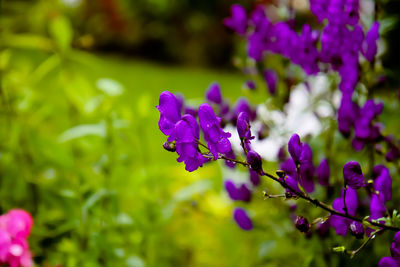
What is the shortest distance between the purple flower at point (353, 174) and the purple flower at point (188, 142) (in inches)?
8.2

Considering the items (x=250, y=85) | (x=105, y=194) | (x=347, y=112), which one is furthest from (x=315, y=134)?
(x=105, y=194)

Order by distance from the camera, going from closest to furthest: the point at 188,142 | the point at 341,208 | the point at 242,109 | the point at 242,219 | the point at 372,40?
the point at 188,142 → the point at 341,208 → the point at 372,40 → the point at 242,219 → the point at 242,109

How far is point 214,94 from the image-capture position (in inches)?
48.7

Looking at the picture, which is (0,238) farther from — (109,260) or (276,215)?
(276,215)

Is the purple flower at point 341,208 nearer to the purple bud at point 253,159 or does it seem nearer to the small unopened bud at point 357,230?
the small unopened bud at point 357,230

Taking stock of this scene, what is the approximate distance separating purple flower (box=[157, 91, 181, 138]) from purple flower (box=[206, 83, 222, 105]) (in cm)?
56

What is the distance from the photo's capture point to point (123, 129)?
1.47 meters

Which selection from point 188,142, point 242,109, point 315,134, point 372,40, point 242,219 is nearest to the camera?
point 188,142

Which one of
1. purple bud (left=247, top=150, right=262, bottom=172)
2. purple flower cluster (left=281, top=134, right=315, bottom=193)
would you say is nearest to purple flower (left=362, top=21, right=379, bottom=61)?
purple flower cluster (left=281, top=134, right=315, bottom=193)

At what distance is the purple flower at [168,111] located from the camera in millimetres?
667

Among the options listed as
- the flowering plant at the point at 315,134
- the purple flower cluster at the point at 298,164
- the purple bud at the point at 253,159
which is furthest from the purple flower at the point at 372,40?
the purple bud at the point at 253,159

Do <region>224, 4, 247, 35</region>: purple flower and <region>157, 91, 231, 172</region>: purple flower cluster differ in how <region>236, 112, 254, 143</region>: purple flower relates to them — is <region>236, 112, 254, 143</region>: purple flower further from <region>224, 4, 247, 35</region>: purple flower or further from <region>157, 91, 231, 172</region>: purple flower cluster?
<region>224, 4, 247, 35</region>: purple flower

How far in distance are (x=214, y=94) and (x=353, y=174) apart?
1.95 ft

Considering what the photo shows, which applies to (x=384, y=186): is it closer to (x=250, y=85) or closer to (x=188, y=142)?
(x=188, y=142)
